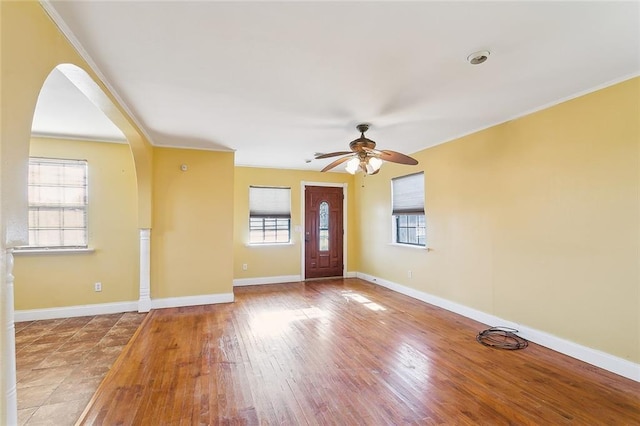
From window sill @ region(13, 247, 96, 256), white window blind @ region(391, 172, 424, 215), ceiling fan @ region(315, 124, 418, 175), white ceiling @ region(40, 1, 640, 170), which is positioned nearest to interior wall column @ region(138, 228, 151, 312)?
window sill @ region(13, 247, 96, 256)

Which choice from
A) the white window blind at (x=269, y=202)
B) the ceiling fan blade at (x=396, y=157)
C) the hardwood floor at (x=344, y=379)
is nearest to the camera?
the hardwood floor at (x=344, y=379)

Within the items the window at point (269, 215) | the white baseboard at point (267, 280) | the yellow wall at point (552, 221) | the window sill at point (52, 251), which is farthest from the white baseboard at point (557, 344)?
the window sill at point (52, 251)

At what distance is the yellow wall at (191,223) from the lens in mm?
Result: 4691

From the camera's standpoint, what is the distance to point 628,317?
2.58m

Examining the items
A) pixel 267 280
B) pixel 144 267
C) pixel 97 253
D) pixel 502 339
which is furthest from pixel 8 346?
pixel 267 280

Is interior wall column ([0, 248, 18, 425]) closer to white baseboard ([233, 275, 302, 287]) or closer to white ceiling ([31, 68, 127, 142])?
white ceiling ([31, 68, 127, 142])

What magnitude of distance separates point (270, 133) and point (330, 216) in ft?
10.8

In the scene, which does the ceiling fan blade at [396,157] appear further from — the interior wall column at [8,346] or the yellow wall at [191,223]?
the interior wall column at [8,346]

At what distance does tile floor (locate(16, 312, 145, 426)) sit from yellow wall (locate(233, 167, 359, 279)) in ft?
7.60

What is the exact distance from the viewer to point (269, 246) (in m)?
6.52

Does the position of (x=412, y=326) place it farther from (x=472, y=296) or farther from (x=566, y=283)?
(x=566, y=283)

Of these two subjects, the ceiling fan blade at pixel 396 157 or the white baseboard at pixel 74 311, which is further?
the white baseboard at pixel 74 311

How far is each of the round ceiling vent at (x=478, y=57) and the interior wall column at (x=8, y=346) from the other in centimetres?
297

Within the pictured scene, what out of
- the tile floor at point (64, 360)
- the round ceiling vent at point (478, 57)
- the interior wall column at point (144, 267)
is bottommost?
the tile floor at point (64, 360)
